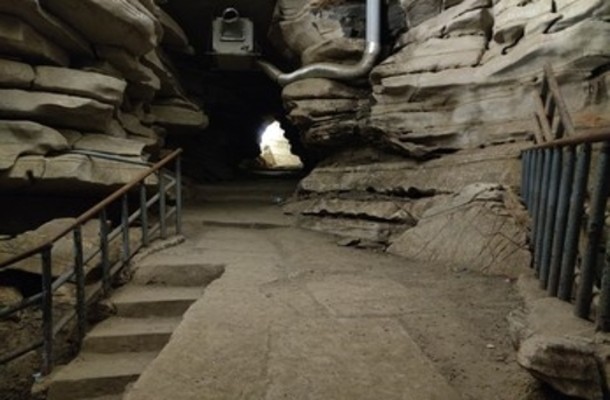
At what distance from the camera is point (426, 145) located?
20.4 feet

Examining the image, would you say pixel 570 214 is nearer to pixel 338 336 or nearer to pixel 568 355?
pixel 568 355

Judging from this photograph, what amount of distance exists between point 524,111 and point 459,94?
959mm

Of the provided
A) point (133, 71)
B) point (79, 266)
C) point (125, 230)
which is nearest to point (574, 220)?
point (79, 266)

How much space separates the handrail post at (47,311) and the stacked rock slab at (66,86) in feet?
7.40

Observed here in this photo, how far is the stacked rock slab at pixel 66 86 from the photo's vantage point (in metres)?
4.79

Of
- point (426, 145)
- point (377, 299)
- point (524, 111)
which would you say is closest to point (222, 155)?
point (426, 145)

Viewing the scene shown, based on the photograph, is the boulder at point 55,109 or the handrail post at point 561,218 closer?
the handrail post at point 561,218

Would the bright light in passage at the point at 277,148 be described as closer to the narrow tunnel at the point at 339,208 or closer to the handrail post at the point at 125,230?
the narrow tunnel at the point at 339,208

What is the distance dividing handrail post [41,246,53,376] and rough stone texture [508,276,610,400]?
A: 3075 millimetres

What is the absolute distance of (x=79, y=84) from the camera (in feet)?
17.5

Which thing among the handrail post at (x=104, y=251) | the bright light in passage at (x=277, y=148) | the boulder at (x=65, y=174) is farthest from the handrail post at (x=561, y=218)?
the bright light in passage at (x=277, y=148)

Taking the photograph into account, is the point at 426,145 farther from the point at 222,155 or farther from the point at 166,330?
the point at 222,155

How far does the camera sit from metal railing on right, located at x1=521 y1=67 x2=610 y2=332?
2111mm

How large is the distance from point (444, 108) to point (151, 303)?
4.65 metres
